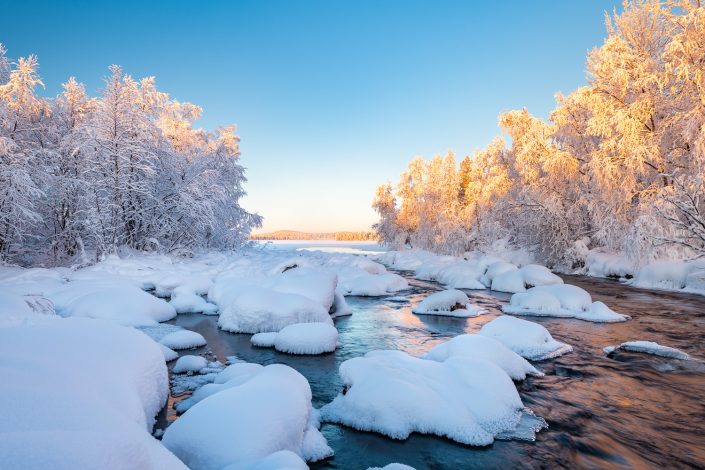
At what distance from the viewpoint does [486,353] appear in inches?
245

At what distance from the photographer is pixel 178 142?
82.1 feet

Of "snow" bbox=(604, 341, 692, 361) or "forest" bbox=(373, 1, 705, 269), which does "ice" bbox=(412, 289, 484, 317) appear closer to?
"snow" bbox=(604, 341, 692, 361)

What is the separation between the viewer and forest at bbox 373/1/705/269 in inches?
597

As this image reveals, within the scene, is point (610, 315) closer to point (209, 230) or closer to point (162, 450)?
point (162, 450)

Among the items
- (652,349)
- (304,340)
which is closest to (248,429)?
(304,340)

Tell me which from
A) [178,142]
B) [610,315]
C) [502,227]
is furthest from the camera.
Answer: [502,227]

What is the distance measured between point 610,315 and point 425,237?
30.8m

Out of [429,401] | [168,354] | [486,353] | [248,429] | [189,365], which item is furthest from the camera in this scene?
[168,354]

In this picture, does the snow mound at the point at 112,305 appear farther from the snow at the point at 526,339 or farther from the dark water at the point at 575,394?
the snow at the point at 526,339

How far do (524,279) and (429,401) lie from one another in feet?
44.2

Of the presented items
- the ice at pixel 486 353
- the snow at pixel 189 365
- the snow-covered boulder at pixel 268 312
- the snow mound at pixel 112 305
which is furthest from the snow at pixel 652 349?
the snow mound at pixel 112 305

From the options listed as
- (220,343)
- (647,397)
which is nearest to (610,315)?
(647,397)

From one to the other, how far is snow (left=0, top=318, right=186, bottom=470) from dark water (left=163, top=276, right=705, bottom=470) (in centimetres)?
105

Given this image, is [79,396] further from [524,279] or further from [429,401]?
[524,279]
